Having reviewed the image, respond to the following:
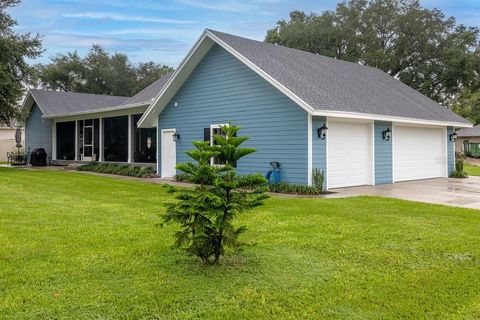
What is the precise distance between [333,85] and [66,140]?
15725 mm

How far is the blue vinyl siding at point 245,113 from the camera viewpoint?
487 inches

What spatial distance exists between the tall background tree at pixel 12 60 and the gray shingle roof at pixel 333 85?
10.8 metres

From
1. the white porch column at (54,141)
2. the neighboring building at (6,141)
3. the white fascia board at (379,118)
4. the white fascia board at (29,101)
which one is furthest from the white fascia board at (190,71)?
the neighboring building at (6,141)

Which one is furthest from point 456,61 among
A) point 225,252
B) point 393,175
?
point 225,252

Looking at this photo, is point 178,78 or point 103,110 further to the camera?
point 103,110

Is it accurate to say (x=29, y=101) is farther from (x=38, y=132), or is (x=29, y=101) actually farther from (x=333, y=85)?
(x=333, y=85)

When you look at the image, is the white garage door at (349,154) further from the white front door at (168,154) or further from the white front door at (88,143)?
the white front door at (88,143)

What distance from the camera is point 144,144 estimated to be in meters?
18.8

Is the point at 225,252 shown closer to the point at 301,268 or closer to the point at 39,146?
the point at 301,268

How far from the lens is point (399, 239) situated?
6.11m

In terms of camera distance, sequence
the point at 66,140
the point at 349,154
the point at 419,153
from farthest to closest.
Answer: the point at 66,140, the point at 419,153, the point at 349,154

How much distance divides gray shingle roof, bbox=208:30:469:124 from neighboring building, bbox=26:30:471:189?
6 centimetres

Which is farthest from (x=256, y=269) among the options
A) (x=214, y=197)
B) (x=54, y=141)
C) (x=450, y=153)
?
(x=54, y=141)

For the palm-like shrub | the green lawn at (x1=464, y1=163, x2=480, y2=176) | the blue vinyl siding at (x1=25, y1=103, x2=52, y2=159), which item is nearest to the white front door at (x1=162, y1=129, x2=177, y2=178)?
the blue vinyl siding at (x1=25, y1=103, x2=52, y2=159)
